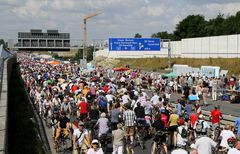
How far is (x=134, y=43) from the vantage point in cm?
7000

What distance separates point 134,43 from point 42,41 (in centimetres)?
5285

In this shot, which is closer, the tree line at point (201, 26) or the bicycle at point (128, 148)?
the bicycle at point (128, 148)

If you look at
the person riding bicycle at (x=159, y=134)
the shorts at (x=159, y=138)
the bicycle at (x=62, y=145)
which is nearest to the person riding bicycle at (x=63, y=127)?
the bicycle at (x=62, y=145)

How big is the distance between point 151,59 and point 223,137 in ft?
265

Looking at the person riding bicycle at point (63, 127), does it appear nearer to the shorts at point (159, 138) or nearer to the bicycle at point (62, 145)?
the bicycle at point (62, 145)

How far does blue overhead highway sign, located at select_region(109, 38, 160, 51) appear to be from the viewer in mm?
69875

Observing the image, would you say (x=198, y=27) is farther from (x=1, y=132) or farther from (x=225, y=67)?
(x=1, y=132)

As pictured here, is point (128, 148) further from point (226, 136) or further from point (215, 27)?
point (215, 27)

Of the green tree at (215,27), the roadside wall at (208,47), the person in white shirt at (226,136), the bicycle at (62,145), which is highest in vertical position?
the green tree at (215,27)

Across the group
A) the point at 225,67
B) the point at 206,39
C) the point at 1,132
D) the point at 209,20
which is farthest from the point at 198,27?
the point at 1,132

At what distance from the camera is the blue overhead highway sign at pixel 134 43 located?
6988 centimetres

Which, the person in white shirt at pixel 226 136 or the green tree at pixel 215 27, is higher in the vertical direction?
the green tree at pixel 215 27

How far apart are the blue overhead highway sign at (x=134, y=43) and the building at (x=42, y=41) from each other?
48.8m

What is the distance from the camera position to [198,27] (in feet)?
390
